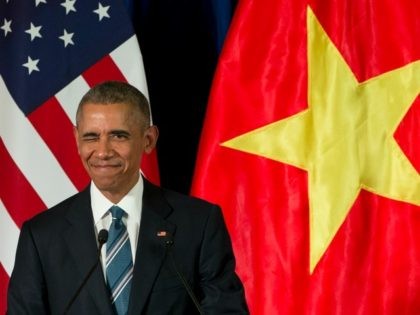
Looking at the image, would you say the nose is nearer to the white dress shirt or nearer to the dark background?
the white dress shirt

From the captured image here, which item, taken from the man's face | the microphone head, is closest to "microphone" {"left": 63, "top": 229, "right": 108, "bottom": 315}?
the microphone head

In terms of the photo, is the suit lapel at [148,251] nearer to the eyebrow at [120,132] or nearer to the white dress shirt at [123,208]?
the white dress shirt at [123,208]

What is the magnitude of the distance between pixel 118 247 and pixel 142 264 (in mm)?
53

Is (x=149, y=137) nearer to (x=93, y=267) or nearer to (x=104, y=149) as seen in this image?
(x=104, y=149)

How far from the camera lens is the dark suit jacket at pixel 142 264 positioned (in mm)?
1189

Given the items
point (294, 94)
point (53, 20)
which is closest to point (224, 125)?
point (294, 94)

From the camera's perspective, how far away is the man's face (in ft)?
3.96

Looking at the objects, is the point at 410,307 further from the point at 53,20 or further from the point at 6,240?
the point at 53,20

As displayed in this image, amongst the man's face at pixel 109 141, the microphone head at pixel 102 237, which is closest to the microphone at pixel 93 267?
the microphone head at pixel 102 237

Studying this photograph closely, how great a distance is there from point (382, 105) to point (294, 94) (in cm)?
24

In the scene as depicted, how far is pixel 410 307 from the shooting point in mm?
2098

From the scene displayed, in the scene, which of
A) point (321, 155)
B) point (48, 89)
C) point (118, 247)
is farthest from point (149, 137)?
A: point (48, 89)

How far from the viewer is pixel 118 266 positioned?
1209mm

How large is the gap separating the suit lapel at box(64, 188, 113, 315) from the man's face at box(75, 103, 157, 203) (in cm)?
6
